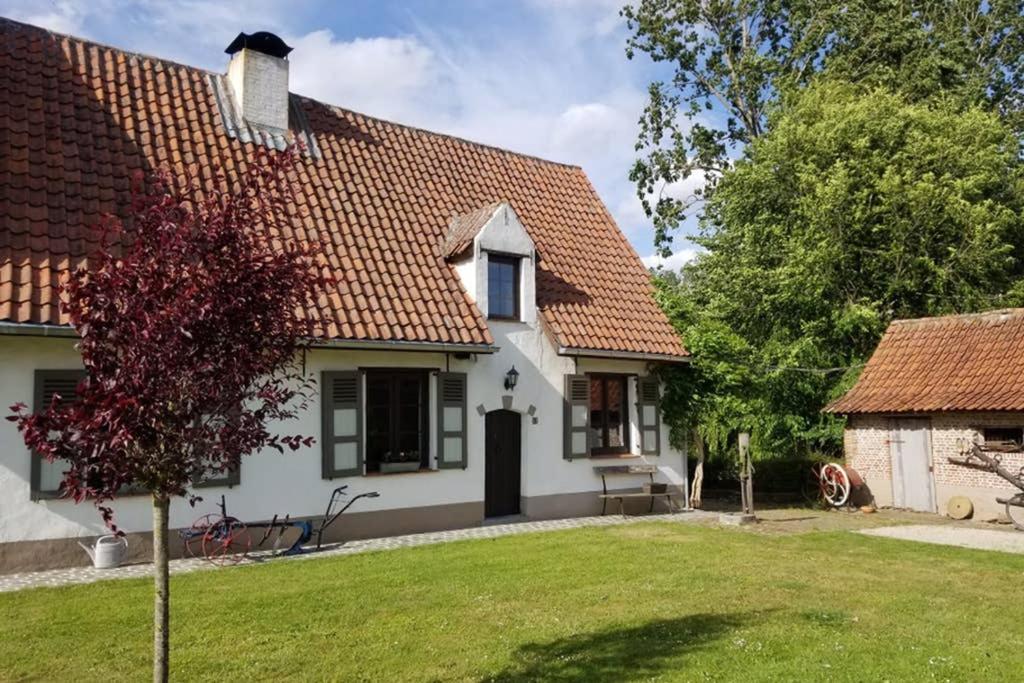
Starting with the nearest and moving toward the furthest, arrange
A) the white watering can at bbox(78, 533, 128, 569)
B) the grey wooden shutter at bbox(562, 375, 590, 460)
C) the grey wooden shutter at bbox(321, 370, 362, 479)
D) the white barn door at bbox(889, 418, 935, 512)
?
1. the white watering can at bbox(78, 533, 128, 569)
2. the grey wooden shutter at bbox(321, 370, 362, 479)
3. the grey wooden shutter at bbox(562, 375, 590, 460)
4. the white barn door at bbox(889, 418, 935, 512)

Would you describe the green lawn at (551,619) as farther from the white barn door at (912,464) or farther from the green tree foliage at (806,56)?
the green tree foliage at (806,56)

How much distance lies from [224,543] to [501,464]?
544cm

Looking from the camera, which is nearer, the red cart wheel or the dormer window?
the red cart wheel

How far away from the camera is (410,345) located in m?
12.6

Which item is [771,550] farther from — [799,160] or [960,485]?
[799,160]

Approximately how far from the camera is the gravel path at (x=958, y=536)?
12453 mm

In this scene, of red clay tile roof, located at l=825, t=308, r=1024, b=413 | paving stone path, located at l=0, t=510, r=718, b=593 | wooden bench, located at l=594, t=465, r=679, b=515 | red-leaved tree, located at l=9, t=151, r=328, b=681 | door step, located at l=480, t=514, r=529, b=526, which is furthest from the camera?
red clay tile roof, located at l=825, t=308, r=1024, b=413

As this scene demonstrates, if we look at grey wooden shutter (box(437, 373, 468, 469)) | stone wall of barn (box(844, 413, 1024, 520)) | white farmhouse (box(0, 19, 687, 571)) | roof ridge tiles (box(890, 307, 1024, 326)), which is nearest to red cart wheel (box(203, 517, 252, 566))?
white farmhouse (box(0, 19, 687, 571))

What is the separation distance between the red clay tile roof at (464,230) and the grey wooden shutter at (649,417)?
4.58 metres

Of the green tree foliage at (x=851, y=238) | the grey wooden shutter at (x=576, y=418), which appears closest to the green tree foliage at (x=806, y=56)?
the green tree foliage at (x=851, y=238)

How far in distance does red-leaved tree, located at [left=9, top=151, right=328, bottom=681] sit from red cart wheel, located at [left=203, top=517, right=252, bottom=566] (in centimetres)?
606

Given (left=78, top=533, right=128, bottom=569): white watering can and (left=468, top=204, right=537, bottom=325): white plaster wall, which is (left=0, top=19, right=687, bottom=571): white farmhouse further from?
(left=78, top=533, right=128, bottom=569): white watering can

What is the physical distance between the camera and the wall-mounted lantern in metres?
14.3

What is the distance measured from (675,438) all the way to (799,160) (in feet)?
39.3
